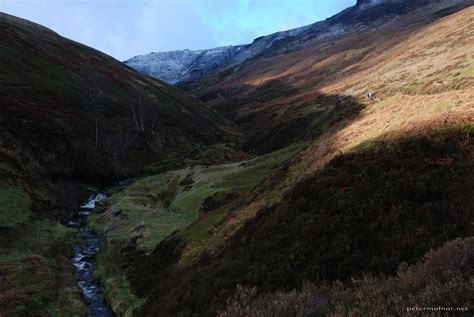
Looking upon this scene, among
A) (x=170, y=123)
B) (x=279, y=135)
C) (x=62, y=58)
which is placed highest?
(x=62, y=58)

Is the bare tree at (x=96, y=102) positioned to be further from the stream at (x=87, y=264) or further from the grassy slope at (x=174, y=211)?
the stream at (x=87, y=264)

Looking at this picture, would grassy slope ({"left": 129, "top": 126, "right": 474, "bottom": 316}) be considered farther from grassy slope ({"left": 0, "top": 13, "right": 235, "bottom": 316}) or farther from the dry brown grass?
grassy slope ({"left": 0, "top": 13, "right": 235, "bottom": 316})

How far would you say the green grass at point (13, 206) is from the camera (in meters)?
40.0

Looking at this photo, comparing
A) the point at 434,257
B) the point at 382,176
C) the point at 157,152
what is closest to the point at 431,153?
the point at 382,176

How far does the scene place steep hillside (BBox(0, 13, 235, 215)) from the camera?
2473 inches

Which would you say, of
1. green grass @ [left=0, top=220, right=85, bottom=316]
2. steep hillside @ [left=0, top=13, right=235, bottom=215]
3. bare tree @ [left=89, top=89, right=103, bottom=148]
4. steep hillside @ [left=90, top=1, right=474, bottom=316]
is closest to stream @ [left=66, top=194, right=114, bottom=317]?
green grass @ [left=0, top=220, right=85, bottom=316]

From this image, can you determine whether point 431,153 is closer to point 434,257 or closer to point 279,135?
point 434,257

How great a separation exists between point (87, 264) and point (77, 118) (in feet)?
171

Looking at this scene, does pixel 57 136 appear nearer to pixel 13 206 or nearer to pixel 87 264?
pixel 13 206

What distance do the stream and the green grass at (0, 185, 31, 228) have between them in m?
5.47

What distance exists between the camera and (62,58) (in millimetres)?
116625

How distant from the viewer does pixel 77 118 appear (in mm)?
82688

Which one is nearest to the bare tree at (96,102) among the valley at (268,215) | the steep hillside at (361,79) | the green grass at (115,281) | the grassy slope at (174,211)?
the valley at (268,215)

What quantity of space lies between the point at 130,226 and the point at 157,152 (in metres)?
46.6
